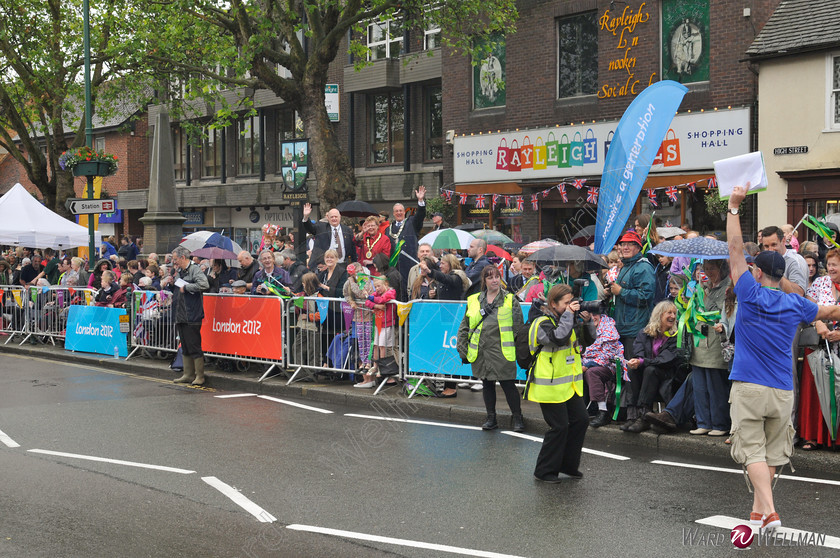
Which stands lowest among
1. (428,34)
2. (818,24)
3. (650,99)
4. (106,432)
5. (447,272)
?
(106,432)

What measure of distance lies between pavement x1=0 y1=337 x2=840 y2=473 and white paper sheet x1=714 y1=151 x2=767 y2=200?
10.4ft

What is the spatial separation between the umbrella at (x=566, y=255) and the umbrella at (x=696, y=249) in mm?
606

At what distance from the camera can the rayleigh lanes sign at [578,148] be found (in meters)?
19.7

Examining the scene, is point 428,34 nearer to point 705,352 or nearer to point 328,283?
point 328,283

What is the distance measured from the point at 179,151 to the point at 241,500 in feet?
118

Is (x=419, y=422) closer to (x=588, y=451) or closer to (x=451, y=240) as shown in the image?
(x=588, y=451)

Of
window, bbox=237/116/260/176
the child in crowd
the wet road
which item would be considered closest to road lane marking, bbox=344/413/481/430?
the wet road

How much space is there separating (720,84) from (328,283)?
11.1m

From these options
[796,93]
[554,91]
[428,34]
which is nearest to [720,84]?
[796,93]

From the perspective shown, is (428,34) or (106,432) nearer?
(106,432)

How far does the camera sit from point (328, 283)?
1317 centimetres

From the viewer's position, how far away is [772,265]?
247 inches

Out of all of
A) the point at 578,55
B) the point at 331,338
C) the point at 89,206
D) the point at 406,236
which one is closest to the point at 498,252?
A: the point at 406,236

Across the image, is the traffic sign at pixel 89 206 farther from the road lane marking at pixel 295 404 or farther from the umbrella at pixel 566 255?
the umbrella at pixel 566 255
